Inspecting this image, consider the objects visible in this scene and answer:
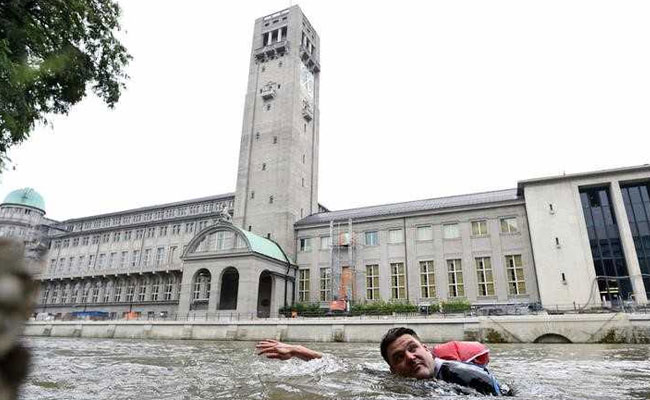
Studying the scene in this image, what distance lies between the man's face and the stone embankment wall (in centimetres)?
1997

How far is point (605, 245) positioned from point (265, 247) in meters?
30.8

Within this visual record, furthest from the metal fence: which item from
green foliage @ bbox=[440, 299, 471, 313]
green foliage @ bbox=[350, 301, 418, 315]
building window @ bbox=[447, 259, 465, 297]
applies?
building window @ bbox=[447, 259, 465, 297]

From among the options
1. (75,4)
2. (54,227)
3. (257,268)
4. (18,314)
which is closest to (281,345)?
(18,314)

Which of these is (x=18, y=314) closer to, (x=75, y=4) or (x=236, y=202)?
(x=75, y=4)

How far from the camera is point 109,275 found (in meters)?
58.9

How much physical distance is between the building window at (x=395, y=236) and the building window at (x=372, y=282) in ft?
10.3

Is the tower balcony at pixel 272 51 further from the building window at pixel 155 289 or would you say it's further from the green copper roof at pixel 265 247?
the building window at pixel 155 289

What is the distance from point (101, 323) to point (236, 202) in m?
20.5

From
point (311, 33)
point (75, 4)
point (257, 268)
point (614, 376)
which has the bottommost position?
point (614, 376)

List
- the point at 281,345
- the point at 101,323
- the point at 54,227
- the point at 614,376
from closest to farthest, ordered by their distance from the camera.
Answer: the point at 281,345 → the point at 614,376 → the point at 101,323 → the point at 54,227

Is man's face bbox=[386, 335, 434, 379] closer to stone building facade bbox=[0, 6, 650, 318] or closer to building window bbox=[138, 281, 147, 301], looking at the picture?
stone building facade bbox=[0, 6, 650, 318]

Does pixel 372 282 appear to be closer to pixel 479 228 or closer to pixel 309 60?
pixel 479 228

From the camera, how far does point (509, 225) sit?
38.2 meters

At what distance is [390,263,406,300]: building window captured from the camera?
1592 inches
